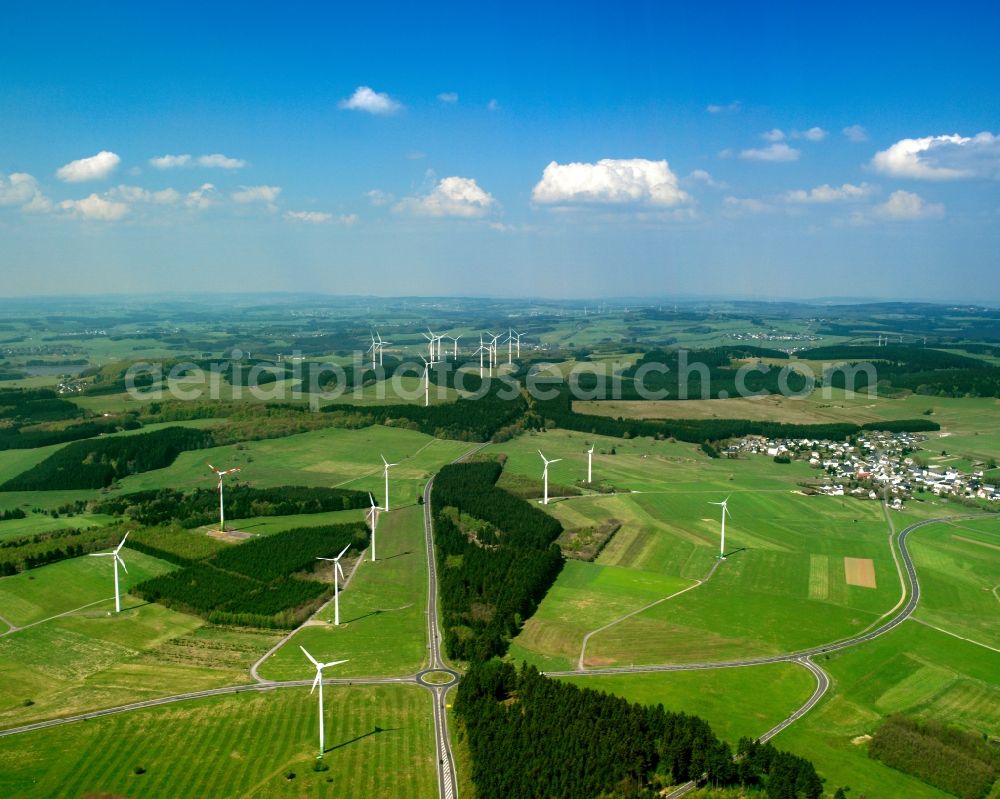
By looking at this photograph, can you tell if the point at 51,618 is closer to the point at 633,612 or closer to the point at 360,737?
the point at 360,737

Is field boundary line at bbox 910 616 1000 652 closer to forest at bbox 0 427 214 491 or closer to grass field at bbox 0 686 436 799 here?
grass field at bbox 0 686 436 799

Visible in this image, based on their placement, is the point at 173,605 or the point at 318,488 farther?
the point at 318,488

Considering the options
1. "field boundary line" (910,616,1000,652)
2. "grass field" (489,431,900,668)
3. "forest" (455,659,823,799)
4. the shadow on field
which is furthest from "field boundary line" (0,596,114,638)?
"field boundary line" (910,616,1000,652)

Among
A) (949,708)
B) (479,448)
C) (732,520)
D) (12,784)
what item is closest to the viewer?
(12,784)

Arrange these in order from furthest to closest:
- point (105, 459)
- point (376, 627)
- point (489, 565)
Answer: point (105, 459) → point (489, 565) → point (376, 627)

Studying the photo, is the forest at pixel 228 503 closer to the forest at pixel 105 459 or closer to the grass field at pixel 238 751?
the forest at pixel 105 459

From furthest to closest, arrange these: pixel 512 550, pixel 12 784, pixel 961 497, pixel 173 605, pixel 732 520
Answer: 1. pixel 961 497
2. pixel 732 520
3. pixel 512 550
4. pixel 173 605
5. pixel 12 784

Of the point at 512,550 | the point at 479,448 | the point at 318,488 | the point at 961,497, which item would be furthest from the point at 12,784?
the point at 961,497

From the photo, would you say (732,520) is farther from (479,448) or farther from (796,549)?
(479,448)

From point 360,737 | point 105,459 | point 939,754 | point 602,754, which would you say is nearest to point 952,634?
point 939,754
